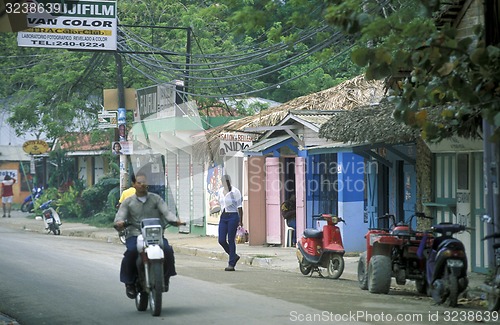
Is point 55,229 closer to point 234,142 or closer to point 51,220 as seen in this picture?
point 51,220

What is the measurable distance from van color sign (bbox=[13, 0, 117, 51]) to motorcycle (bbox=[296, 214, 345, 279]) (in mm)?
6982

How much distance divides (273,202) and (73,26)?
752cm

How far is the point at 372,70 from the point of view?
32.5ft

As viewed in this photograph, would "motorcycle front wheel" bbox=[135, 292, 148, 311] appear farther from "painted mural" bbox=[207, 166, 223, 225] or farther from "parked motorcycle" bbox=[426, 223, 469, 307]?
"painted mural" bbox=[207, 166, 223, 225]

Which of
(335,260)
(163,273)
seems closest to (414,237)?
(335,260)

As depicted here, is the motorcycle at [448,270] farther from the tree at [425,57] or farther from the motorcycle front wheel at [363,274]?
the tree at [425,57]

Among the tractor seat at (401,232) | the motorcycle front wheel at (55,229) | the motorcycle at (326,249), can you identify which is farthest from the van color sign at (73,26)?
the motorcycle front wheel at (55,229)

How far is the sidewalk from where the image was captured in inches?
713

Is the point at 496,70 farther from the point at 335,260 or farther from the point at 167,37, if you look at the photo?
the point at 167,37

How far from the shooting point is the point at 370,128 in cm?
1789

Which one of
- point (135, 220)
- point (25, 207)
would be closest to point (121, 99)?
point (25, 207)

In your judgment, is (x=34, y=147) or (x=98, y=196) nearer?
(x=34, y=147)

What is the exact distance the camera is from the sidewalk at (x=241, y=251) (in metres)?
18.1

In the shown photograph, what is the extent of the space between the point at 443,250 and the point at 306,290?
2.80 m
